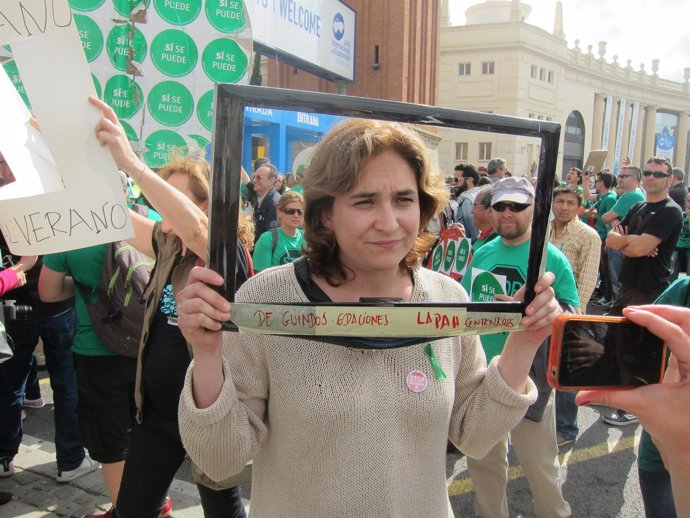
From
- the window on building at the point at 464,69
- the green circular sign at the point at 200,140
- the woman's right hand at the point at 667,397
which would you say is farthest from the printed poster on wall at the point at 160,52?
the woman's right hand at the point at 667,397

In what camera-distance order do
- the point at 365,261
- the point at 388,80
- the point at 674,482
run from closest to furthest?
1. the point at 674,482
2. the point at 365,261
3. the point at 388,80

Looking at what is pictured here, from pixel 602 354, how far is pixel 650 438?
1272 mm

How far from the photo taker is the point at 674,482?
0.92 meters

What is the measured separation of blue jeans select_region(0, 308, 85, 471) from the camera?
Result: 10.5 ft

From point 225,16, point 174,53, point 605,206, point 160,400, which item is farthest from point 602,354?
point 605,206

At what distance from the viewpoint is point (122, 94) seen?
387cm

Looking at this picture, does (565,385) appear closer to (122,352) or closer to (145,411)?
(145,411)

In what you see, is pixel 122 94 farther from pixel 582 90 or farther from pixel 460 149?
pixel 582 90

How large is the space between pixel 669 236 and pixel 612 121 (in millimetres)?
55161

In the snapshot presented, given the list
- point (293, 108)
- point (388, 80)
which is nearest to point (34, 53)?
point (293, 108)

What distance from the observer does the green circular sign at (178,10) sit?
13.4ft

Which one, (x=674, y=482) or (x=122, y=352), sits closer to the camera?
(x=674, y=482)

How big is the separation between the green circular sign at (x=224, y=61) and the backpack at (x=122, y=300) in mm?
1934

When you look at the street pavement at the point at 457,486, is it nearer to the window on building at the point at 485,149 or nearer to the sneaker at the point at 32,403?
the sneaker at the point at 32,403
